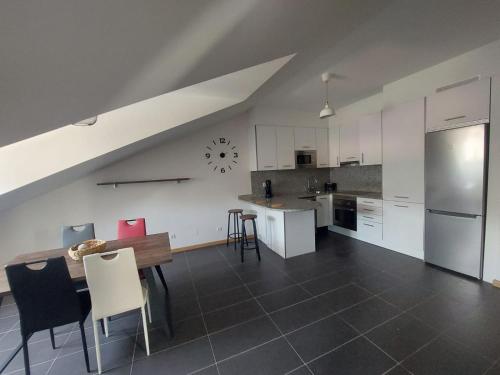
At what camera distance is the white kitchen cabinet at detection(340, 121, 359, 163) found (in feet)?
13.2

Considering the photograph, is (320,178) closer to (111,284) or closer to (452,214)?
(452,214)

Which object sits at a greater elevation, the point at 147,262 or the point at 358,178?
the point at 358,178

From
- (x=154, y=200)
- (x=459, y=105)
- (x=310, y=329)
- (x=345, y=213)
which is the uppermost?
(x=459, y=105)

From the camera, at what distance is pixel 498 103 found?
2221 mm

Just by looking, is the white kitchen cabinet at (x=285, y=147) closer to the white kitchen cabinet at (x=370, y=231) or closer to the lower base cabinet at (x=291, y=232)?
the lower base cabinet at (x=291, y=232)

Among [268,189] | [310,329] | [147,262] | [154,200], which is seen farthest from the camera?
[268,189]

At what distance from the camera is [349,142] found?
4188 mm

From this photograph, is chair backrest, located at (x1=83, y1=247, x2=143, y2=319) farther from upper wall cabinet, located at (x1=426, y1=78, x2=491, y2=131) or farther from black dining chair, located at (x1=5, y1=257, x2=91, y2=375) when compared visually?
upper wall cabinet, located at (x1=426, y1=78, x2=491, y2=131)

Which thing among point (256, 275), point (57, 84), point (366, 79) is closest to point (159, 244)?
point (256, 275)

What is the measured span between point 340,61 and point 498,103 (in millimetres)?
1690

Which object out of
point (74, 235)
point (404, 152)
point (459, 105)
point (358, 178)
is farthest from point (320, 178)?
point (74, 235)

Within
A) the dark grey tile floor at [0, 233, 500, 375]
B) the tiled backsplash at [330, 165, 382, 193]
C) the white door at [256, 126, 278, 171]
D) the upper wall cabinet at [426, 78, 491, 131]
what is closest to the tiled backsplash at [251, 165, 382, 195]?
the tiled backsplash at [330, 165, 382, 193]

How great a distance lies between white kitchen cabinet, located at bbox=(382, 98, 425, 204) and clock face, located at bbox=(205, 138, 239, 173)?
8.76 feet

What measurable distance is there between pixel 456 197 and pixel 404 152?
0.87 m
